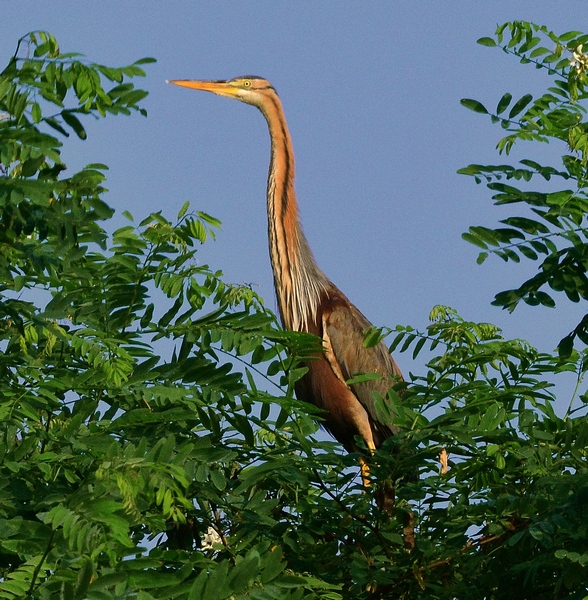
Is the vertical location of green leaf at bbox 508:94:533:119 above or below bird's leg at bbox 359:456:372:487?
above

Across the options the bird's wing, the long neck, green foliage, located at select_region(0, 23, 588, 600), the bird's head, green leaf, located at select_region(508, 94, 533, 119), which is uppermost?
the bird's head

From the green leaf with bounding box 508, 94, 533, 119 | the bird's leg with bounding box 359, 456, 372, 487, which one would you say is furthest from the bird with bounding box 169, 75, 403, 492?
the green leaf with bounding box 508, 94, 533, 119

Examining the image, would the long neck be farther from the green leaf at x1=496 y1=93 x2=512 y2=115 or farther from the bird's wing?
the green leaf at x1=496 y1=93 x2=512 y2=115

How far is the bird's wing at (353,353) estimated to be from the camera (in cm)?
848

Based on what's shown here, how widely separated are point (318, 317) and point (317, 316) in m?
0.01

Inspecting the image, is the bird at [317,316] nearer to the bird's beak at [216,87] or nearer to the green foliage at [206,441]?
the bird's beak at [216,87]

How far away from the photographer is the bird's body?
8383 mm

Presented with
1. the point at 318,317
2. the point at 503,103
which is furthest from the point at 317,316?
the point at 503,103

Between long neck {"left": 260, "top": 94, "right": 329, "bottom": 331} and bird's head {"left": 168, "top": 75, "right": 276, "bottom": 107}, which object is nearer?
long neck {"left": 260, "top": 94, "right": 329, "bottom": 331}

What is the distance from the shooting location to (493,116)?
3.81 m

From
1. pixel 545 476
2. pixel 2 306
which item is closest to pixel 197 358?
pixel 2 306

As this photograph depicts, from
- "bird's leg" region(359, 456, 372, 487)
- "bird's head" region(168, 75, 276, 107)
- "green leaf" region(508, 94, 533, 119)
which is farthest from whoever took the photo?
"bird's head" region(168, 75, 276, 107)

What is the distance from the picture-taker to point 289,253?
8.95 m

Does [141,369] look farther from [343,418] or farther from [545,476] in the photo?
[343,418]
